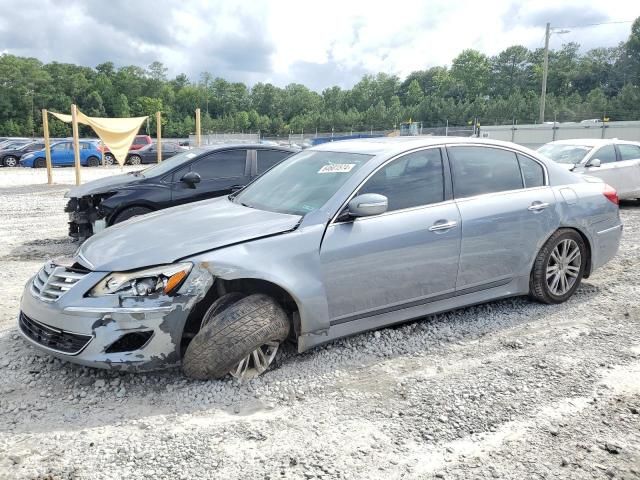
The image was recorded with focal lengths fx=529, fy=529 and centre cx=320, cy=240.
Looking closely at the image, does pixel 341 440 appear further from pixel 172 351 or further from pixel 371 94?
pixel 371 94

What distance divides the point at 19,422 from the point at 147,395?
703 millimetres

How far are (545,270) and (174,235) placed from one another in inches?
129

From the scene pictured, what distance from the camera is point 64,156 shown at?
27391mm

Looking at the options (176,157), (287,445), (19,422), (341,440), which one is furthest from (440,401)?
(176,157)

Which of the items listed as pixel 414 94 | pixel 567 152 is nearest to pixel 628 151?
pixel 567 152

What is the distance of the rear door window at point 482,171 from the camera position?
14.5 ft

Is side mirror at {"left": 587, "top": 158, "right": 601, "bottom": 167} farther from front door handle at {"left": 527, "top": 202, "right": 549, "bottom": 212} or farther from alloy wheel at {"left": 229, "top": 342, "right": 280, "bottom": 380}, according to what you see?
alloy wheel at {"left": 229, "top": 342, "right": 280, "bottom": 380}

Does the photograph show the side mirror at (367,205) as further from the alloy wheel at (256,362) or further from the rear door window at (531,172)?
the rear door window at (531,172)

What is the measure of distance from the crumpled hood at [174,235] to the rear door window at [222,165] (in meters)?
3.57

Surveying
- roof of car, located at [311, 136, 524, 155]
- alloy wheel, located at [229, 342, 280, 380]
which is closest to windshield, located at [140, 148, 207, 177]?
roof of car, located at [311, 136, 524, 155]

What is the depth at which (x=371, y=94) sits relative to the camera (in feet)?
418

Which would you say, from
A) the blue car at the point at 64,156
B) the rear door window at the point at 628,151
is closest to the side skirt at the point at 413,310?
the rear door window at the point at 628,151

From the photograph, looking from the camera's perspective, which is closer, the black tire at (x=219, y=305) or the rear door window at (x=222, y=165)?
the black tire at (x=219, y=305)

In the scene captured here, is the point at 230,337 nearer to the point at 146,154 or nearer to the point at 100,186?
the point at 100,186
